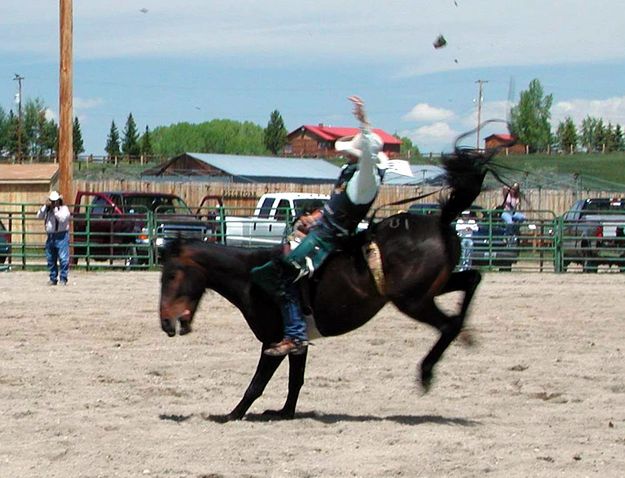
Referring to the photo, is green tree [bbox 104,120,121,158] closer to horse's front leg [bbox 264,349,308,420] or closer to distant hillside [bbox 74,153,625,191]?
distant hillside [bbox 74,153,625,191]

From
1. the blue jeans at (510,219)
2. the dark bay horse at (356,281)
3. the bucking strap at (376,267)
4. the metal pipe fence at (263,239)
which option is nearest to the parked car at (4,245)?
the metal pipe fence at (263,239)

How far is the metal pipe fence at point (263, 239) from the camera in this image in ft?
72.8

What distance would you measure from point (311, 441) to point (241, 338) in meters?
4.87

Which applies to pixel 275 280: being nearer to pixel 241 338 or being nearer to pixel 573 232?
pixel 241 338

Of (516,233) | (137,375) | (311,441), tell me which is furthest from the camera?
(516,233)

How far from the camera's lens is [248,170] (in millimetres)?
56562

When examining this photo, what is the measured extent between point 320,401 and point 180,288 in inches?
55.8

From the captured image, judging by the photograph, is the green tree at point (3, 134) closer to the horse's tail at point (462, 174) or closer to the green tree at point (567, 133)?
the green tree at point (567, 133)

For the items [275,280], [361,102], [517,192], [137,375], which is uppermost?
[361,102]

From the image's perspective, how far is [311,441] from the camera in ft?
21.4

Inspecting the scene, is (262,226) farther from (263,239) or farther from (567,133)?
(567,133)

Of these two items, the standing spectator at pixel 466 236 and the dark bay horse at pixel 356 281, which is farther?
the standing spectator at pixel 466 236

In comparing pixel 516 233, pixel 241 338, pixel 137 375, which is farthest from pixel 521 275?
pixel 137 375

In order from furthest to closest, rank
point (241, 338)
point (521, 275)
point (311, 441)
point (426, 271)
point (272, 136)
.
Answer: point (272, 136), point (521, 275), point (241, 338), point (426, 271), point (311, 441)
